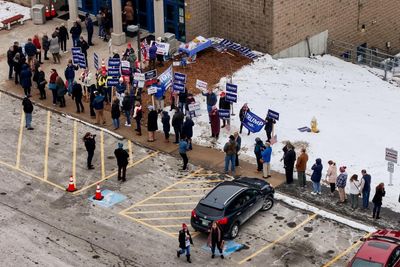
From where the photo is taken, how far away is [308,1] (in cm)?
4253

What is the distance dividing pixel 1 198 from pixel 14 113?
25.6ft

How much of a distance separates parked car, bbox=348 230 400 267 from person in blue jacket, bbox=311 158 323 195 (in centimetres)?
493

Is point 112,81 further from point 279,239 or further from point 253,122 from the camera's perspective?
point 279,239

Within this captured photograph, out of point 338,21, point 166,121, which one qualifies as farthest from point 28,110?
point 338,21

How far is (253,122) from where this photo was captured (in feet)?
111

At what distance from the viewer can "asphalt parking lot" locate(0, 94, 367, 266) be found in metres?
26.3

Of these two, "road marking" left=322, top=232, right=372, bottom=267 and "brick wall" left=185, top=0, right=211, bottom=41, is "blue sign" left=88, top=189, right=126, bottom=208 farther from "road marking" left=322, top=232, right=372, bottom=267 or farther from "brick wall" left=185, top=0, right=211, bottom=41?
"brick wall" left=185, top=0, right=211, bottom=41

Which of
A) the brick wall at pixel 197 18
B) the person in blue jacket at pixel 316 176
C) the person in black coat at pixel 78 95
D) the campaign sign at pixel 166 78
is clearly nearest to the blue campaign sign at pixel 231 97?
the campaign sign at pixel 166 78

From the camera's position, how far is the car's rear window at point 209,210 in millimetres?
26694

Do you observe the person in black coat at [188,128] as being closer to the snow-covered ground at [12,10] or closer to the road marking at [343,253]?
the road marking at [343,253]

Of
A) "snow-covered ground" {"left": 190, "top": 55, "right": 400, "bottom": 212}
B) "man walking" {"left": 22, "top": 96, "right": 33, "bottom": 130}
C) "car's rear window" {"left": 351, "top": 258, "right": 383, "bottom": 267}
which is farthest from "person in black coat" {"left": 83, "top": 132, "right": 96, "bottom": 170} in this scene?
"car's rear window" {"left": 351, "top": 258, "right": 383, "bottom": 267}

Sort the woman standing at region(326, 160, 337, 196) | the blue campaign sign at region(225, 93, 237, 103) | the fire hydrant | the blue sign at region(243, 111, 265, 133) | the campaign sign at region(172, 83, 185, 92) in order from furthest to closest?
1. the campaign sign at region(172, 83, 185, 92)
2. the fire hydrant
3. the blue campaign sign at region(225, 93, 237, 103)
4. the blue sign at region(243, 111, 265, 133)
5. the woman standing at region(326, 160, 337, 196)

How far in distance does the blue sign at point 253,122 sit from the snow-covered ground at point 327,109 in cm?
48

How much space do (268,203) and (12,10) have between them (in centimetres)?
2549
